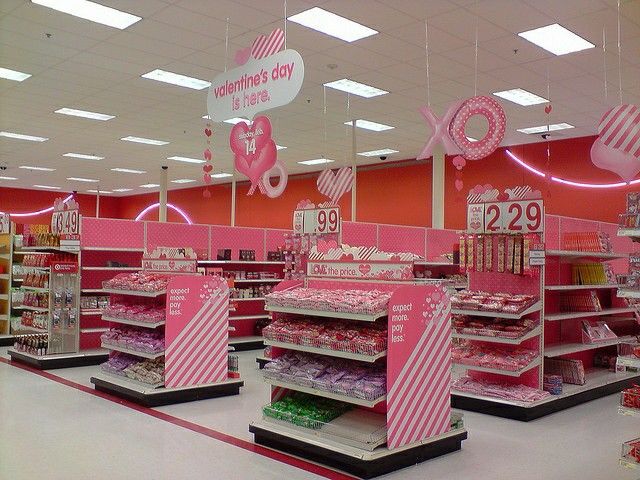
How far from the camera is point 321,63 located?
8617mm

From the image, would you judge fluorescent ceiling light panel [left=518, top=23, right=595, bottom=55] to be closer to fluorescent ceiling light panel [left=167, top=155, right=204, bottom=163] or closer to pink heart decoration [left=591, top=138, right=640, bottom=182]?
pink heart decoration [left=591, top=138, right=640, bottom=182]

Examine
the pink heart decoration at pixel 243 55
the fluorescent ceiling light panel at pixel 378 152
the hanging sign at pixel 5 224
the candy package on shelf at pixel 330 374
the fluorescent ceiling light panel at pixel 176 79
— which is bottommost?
the candy package on shelf at pixel 330 374

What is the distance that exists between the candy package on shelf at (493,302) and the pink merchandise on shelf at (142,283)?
10.8 feet

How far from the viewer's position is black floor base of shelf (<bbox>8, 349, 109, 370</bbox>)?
862 cm

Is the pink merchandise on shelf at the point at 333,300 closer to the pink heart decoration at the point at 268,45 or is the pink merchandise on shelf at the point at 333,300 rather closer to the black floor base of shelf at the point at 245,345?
the pink heart decoration at the point at 268,45

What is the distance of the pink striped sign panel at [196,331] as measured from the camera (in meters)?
6.62

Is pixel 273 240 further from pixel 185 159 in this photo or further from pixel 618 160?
pixel 618 160

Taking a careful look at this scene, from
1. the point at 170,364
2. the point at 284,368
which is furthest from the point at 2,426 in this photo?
the point at 284,368

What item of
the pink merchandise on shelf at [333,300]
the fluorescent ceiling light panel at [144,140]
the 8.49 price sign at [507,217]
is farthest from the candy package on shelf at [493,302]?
the fluorescent ceiling light panel at [144,140]

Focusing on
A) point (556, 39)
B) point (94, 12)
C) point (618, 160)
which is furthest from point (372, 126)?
point (618, 160)

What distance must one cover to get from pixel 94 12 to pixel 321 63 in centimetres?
307

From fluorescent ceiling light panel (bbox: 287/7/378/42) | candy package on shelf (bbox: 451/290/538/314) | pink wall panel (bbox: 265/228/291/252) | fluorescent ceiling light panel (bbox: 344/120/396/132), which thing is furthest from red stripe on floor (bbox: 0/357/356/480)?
fluorescent ceiling light panel (bbox: 344/120/396/132)

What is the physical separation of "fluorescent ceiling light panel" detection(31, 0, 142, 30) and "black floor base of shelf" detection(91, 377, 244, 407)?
4189 mm

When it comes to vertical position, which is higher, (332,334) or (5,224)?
(5,224)
